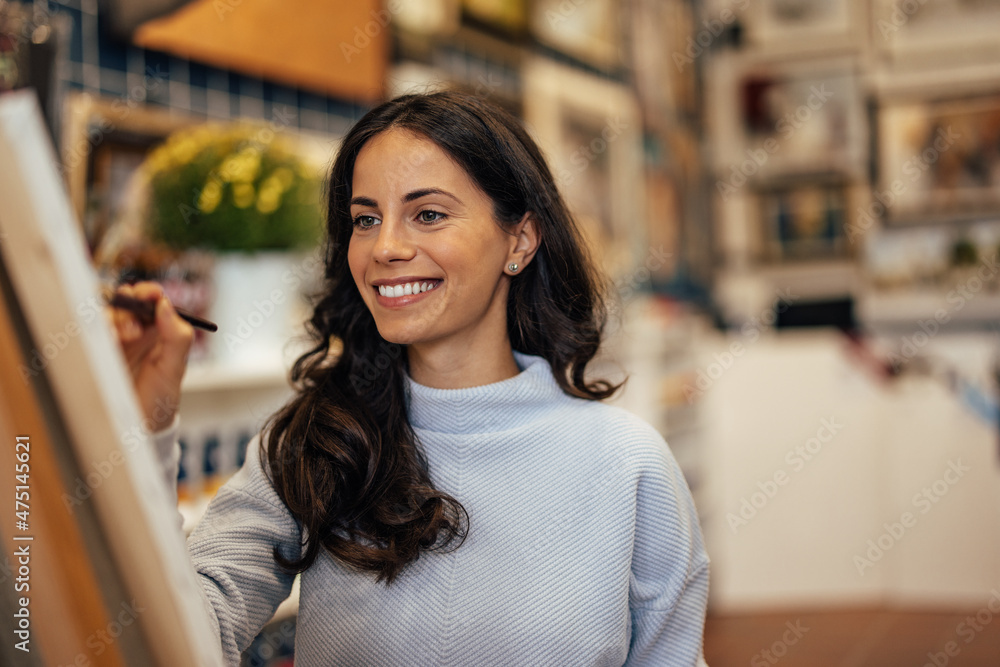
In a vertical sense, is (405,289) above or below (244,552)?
above

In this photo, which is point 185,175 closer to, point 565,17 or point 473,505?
point 473,505

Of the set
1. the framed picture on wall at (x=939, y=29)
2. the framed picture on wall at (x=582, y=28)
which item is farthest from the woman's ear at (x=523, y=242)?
the framed picture on wall at (x=939, y=29)

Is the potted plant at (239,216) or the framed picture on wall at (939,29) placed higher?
the framed picture on wall at (939,29)

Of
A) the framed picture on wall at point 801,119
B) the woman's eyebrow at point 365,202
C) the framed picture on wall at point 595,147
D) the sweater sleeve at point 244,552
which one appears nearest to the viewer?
the sweater sleeve at point 244,552

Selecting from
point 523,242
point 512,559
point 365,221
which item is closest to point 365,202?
point 365,221

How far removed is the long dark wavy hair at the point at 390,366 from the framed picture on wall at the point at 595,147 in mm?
2048

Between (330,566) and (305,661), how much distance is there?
0.50 ft

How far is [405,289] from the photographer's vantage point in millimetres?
1247

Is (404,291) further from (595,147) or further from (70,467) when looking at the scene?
(595,147)

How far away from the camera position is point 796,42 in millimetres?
5004

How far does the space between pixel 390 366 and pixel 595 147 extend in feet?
9.64

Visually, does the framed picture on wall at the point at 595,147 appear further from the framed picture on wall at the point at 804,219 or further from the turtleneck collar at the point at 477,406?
the turtleneck collar at the point at 477,406

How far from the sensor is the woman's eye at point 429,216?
125 cm

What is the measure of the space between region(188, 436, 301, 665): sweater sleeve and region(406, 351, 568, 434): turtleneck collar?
243 mm
